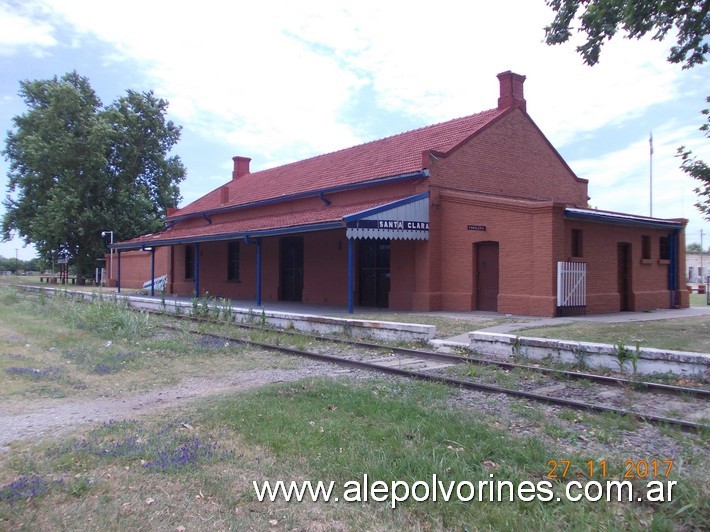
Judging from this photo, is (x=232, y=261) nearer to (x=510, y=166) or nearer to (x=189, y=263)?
(x=189, y=263)

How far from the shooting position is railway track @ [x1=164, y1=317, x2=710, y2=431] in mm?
6398

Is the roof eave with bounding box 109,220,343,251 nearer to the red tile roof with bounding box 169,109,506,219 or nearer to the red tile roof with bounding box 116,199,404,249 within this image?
the red tile roof with bounding box 116,199,404,249

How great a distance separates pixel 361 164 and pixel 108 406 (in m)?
17.3

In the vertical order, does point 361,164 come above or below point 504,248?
above

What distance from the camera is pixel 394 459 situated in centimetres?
453

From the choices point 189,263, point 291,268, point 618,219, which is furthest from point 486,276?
point 189,263

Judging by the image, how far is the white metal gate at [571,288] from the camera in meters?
15.8

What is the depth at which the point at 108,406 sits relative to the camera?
21.9 feet

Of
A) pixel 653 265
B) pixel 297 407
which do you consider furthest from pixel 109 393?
pixel 653 265

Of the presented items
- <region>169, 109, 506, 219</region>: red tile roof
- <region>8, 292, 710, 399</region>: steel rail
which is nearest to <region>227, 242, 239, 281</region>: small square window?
<region>169, 109, 506, 219</region>: red tile roof

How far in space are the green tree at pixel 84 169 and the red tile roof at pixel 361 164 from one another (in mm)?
12440

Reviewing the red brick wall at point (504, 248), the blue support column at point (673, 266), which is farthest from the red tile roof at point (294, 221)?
the blue support column at point (673, 266)

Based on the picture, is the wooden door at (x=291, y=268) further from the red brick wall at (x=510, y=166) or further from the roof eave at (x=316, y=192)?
the red brick wall at (x=510, y=166)

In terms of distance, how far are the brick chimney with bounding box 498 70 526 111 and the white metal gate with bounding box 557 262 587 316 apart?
7.81 m
